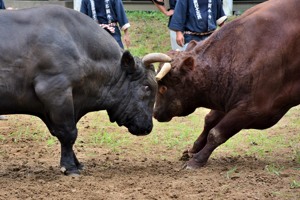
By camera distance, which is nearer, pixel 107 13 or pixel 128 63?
pixel 128 63

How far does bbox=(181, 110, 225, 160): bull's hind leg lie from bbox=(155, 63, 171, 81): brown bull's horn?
0.85m

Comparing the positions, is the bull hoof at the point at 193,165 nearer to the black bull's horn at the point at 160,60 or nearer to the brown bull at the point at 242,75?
the brown bull at the point at 242,75

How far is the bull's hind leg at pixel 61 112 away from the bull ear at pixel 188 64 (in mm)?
1361

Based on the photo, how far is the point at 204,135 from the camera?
Answer: 764cm

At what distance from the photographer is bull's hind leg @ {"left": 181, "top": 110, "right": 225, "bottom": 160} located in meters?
7.58

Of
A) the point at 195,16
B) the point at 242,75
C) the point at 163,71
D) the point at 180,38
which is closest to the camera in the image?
the point at 242,75

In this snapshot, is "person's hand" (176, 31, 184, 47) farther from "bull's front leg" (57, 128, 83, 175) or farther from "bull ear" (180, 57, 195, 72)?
"bull's front leg" (57, 128, 83, 175)

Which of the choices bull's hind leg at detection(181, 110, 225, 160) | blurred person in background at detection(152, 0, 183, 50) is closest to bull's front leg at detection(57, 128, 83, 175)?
bull's hind leg at detection(181, 110, 225, 160)

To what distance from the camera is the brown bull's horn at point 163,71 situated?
7.19 meters

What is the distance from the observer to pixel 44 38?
6.46 meters

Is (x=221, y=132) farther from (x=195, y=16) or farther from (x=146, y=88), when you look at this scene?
(x=195, y=16)

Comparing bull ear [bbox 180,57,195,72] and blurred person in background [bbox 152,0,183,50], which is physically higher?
bull ear [bbox 180,57,195,72]

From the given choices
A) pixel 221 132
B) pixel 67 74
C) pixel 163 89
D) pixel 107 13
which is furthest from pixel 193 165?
pixel 107 13

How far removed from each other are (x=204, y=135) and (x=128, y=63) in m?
1.32
